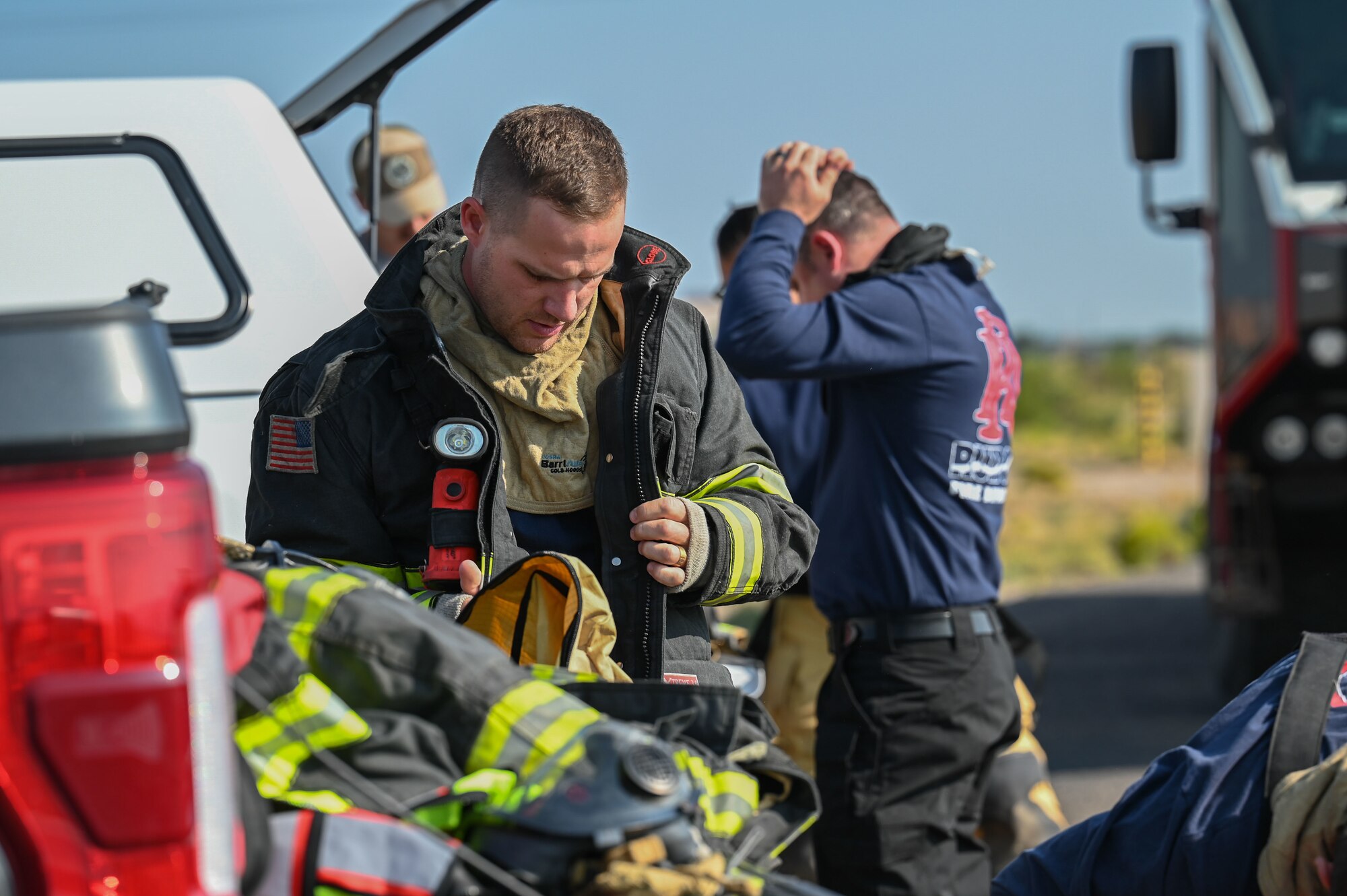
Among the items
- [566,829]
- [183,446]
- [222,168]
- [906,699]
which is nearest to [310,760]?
[566,829]

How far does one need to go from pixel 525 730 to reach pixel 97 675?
1.60 ft

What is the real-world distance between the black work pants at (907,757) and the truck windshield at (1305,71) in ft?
12.6

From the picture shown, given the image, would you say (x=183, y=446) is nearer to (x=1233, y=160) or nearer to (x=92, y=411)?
(x=92, y=411)

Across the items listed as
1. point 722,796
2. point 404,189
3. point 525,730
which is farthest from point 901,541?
point 525,730

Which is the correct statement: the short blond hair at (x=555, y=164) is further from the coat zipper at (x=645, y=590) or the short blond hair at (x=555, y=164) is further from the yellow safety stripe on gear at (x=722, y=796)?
the yellow safety stripe on gear at (x=722, y=796)

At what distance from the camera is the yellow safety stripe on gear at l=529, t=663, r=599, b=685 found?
191 centimetres

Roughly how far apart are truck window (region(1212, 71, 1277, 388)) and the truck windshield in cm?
21

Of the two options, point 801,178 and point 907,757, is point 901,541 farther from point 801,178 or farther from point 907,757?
point 801,178

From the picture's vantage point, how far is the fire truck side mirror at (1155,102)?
650 cm

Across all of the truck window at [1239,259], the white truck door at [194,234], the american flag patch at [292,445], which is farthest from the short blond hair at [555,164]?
the truck window at [1239,259]

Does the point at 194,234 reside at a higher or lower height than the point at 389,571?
higher

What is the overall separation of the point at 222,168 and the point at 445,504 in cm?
122

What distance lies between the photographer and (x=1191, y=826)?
210cm

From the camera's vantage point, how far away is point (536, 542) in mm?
2602
